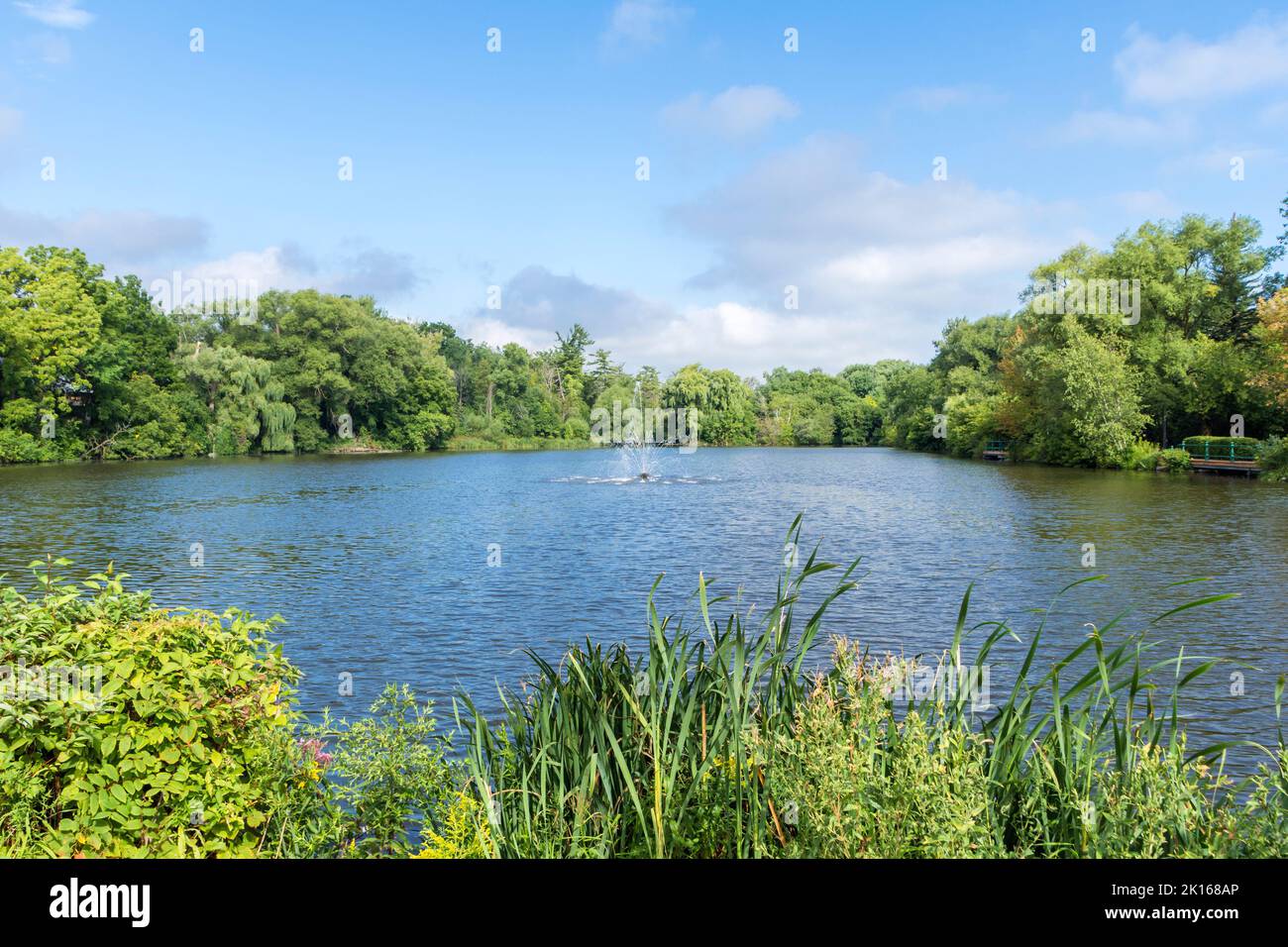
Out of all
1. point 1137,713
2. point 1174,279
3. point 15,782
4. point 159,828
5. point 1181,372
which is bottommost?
point 1137,713

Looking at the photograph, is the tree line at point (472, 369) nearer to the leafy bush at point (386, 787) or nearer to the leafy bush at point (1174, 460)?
the leafy bush at point (1174, 460)

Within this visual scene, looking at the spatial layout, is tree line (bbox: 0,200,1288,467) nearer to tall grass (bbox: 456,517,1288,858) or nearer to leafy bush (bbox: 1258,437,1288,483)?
leafy bush (bbox: 1258,437,1288,483)

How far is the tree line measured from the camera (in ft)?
154

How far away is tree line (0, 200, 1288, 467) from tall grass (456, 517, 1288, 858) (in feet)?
117

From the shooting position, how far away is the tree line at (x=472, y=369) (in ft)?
154

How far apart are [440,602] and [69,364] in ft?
156

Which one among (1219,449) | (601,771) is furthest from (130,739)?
(1219,449)

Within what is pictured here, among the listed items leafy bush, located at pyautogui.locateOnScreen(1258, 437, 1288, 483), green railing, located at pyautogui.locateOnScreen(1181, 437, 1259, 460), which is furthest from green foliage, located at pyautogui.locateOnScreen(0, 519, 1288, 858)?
green railing, located at pyautogui.locateOnScreen(1181, 437, 1259, 460)

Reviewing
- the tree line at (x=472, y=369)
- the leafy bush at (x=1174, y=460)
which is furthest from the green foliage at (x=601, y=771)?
the leafy bush at (x=1174, y=460)

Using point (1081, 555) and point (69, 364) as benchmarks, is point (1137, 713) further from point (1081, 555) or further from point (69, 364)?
point (69, 364)

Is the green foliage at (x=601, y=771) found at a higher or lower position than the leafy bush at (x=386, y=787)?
higher

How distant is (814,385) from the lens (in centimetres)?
13288

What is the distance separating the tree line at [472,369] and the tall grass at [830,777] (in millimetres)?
35729

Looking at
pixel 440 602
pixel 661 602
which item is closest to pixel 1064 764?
pixel 661 602
